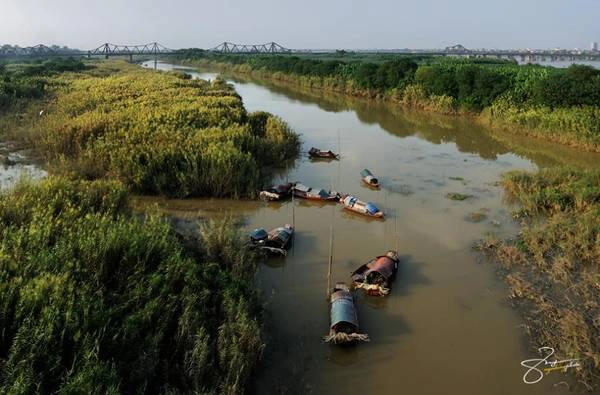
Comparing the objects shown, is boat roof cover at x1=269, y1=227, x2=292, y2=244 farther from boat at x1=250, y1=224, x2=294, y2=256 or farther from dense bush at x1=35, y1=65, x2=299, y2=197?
dense bush at x1=35, y1=65, x2=299, y2=197

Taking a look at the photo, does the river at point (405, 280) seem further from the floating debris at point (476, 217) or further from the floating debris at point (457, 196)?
the floating debris at point (457, 196)

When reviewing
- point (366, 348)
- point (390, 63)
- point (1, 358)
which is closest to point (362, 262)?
point (366, 348)

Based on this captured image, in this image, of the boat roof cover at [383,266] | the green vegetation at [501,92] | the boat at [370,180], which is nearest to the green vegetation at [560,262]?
the boat roof cover at [383,266]

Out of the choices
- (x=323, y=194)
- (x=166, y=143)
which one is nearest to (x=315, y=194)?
(x=323, y=194)

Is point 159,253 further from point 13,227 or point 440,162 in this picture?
point 440,162

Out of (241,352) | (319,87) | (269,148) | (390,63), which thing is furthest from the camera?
(319,87)

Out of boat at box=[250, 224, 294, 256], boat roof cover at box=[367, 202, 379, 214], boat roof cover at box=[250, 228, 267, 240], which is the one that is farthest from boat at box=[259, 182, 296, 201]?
boat roof cover at box=[250, 228, 267, 240]

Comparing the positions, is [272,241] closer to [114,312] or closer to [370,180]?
[114,312]
